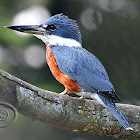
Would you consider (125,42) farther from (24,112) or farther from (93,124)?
(24,112)

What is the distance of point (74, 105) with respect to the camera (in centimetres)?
234

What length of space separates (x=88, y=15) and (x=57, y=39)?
1820 millimetres

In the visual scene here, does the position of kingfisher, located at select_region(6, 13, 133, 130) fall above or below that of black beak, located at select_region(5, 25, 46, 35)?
below

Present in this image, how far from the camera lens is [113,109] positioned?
231 cm

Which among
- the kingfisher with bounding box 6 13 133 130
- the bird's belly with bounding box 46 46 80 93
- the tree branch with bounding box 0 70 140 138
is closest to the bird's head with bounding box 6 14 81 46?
the kingfisher with bounding box 6 13 133 130

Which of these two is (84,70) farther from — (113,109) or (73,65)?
(113,109)

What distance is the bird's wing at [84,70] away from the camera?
2402 mm

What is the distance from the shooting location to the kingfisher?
93.6 inches

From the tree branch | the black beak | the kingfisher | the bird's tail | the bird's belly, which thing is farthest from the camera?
the black beak

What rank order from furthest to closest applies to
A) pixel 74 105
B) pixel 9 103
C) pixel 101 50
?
pixel 101 50
pixel 74 105
pixel 9 103

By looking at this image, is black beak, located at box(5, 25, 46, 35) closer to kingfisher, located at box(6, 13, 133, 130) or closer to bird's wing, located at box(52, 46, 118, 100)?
kingfisher, located at box(6, 13, 133, 130)

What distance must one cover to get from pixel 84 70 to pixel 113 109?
0.39 m

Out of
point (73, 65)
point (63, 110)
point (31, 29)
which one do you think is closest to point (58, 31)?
point (31, 29)

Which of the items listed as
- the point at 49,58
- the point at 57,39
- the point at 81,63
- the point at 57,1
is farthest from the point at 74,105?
the point at 57,1
